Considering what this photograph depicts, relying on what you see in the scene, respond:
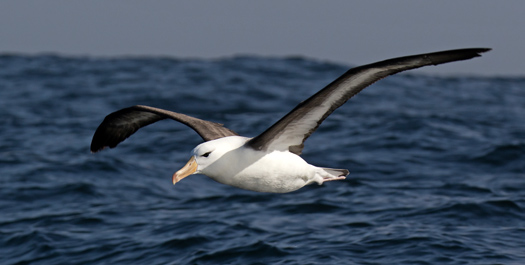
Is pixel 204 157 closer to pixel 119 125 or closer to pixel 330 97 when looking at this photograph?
pixel 330 97

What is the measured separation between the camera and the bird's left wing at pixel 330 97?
231 inches

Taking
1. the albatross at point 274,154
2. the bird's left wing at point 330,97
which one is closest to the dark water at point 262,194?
the albatross at point 274,154

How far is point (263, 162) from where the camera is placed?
23.3 feet

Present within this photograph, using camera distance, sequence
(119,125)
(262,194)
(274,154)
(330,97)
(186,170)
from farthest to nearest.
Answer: (262,194)
(119,125)
(274,154)
(186,170)
(330,97)

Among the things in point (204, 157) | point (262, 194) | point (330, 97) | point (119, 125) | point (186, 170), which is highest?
point (330, 97)

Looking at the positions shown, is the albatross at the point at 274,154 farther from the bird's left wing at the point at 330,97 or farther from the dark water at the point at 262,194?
the dark water at the point at 262,194

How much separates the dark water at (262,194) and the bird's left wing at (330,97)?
1777 mm

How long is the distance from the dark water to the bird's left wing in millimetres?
1777

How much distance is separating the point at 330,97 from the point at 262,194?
462 centimetres

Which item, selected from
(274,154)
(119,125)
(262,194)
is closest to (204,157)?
(274,154)

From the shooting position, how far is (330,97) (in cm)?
669

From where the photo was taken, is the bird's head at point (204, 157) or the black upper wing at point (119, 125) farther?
the black upper wing at point (119, 125)

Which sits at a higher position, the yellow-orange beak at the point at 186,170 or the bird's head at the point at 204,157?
the bird's head at the point at 204,157

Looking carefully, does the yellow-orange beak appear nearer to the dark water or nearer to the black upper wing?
the dark water
